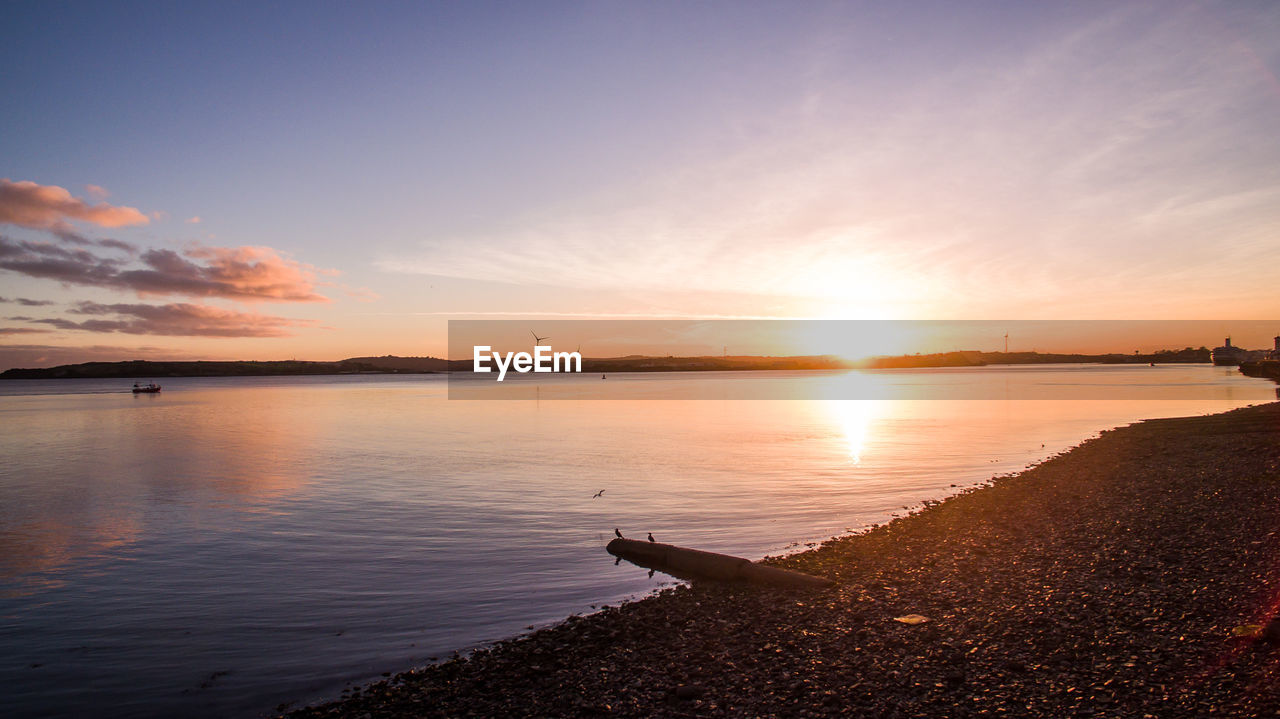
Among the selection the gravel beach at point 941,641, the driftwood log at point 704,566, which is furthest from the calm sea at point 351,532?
the gravel beach at point 941,641

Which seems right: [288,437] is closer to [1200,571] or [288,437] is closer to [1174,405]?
[1200,571]

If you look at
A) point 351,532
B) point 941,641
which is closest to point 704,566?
point 941,641

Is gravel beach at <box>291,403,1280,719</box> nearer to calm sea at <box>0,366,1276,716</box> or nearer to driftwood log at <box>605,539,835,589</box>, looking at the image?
driftwood log at <box>605,539,835,589</box>

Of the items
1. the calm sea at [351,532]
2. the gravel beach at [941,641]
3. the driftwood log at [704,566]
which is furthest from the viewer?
the driftwood log at [704,566]

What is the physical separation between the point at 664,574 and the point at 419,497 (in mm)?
14606

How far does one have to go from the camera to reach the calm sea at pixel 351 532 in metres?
11.3

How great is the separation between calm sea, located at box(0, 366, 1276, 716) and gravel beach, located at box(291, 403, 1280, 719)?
6.55 ft

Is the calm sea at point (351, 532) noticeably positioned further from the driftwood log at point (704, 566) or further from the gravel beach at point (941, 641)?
the gravel beach at point (941, 641)

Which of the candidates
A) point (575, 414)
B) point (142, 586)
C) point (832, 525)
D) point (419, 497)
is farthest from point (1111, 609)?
point (575, 414)

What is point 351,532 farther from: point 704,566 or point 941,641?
point 941,641

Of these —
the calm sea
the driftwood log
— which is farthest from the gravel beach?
the calm sea

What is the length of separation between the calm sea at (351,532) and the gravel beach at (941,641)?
1996mm

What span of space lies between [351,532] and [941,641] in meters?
17.2

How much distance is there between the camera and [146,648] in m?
11.9
